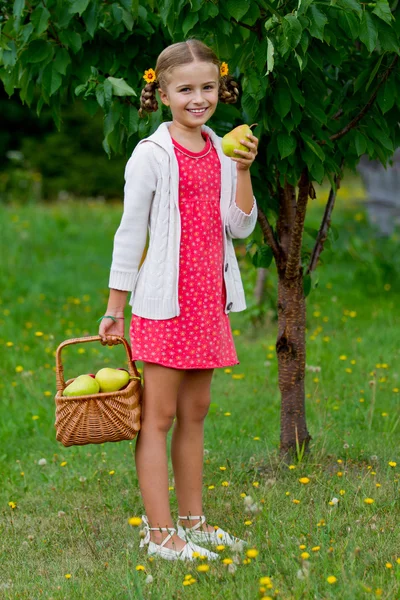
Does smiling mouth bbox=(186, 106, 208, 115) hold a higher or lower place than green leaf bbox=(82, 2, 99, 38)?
lower

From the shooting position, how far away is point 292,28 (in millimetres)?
2674

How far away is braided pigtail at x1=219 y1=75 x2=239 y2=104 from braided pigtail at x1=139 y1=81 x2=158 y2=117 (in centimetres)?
22

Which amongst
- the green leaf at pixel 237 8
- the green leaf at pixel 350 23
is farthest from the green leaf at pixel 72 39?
the green leaf at pixel 350 23

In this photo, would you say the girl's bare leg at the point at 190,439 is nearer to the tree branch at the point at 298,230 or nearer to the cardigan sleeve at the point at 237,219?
the cardigan sleeve at the point at 237,219

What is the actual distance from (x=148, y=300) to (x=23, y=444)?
1963 mm

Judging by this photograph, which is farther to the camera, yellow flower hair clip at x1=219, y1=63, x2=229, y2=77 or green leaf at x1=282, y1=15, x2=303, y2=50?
yellow flower hair clip at x1=219, y1=63, x2=229, y2=77

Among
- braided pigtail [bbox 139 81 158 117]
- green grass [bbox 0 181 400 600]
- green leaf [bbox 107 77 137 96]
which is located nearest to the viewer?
green grass [bbox 0 181 400 600]

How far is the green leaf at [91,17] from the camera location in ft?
10.3

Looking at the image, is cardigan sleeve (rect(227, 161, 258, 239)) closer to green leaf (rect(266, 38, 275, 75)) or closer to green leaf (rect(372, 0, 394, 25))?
green leaf (rect(266, 38, 275, 75))

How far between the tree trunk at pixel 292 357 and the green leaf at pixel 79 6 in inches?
51.8

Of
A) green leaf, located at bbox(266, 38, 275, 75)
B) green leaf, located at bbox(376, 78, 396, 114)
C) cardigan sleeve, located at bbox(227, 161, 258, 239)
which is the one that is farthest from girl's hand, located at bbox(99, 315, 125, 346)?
green leaf, located at bbox(376, 78, 396, 114)

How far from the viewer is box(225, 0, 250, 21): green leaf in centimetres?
278

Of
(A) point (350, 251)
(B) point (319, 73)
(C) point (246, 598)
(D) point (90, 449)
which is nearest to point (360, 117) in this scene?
(B) point (319, 73)

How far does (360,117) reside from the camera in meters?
3.24
